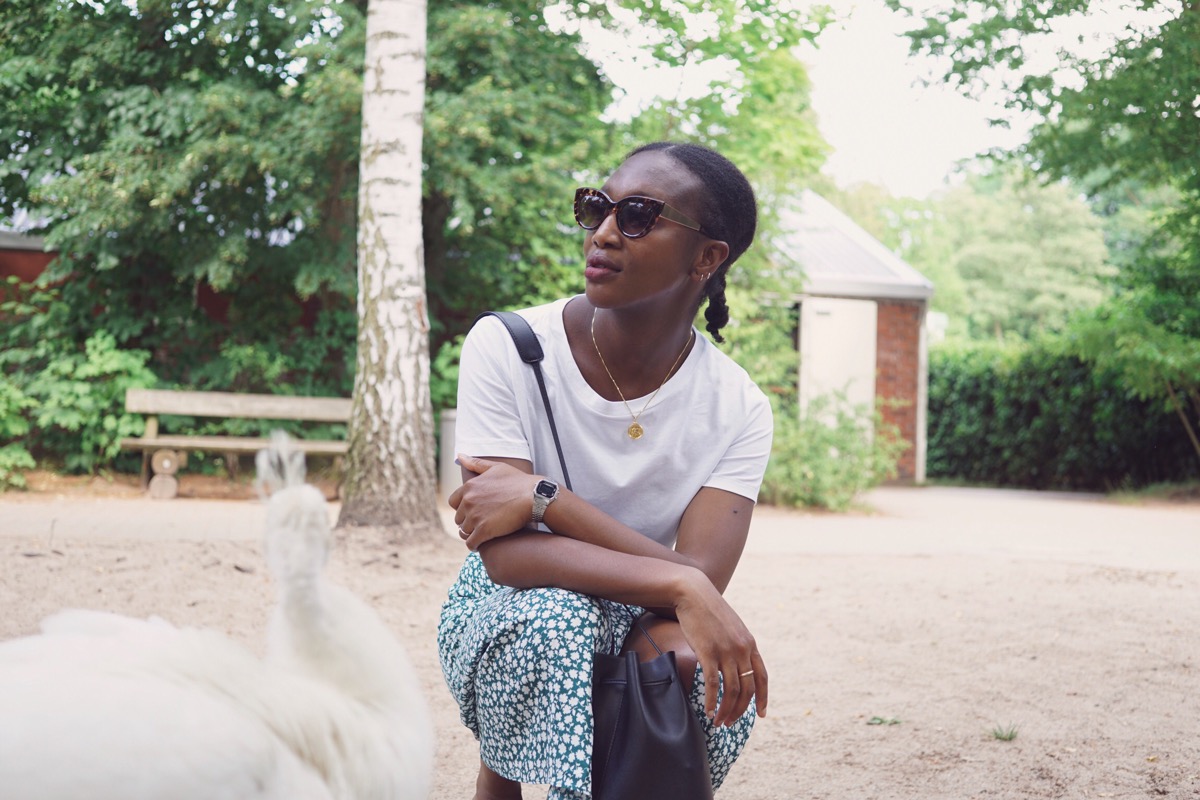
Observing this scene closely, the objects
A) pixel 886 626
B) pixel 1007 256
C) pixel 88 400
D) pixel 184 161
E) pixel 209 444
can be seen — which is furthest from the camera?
pixel 1007 256

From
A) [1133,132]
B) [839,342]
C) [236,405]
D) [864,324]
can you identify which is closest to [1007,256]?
[864,324]

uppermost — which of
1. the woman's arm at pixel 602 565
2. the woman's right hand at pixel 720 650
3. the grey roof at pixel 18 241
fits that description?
the grey roof at pixel 18 241

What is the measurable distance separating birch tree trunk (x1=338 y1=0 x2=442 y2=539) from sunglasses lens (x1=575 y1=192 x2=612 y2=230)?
4876 millimetres

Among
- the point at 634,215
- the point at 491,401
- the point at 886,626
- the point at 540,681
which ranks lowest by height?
the point at 886,626

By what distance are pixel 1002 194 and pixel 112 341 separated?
46170mm

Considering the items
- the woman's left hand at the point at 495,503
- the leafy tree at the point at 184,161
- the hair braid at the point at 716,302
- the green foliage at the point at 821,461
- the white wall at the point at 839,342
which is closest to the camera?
the woman's left hand at the point at 495,503

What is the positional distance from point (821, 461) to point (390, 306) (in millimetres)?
6091

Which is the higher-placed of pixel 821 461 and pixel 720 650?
pixel 720 650

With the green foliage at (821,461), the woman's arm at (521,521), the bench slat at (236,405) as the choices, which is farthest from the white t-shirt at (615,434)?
the green foliage at (821,461)

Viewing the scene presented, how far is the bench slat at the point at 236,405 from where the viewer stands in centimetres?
1079

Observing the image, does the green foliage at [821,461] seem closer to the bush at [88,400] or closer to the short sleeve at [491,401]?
the bush at [88,400]

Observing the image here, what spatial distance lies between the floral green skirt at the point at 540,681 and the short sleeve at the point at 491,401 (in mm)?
325

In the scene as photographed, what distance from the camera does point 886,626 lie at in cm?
620

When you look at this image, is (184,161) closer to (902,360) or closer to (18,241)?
(18,241)
